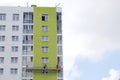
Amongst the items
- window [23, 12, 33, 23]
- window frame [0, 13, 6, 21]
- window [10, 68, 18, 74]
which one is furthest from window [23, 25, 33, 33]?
window [10, 68, 18, 74]

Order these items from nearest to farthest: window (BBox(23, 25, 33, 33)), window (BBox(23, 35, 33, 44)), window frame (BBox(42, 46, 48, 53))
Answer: window frame (BBox(42, 46, 48, 53))
window (BBox(23, 35, 33, 44))
window (BBox(23, 25, 33, 33))

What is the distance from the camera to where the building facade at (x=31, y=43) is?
145m

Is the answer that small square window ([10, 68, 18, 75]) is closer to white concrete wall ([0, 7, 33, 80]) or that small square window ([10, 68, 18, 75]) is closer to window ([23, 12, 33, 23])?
white concrete wall ([0, 7, 33, 80])

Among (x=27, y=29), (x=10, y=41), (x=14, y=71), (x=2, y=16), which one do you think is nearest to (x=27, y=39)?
(x=27, y=29)

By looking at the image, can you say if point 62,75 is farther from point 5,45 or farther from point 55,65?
point 5,45

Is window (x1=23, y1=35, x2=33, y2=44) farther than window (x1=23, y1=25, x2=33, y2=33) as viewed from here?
No

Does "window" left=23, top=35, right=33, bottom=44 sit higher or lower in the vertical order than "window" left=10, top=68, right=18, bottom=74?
higher

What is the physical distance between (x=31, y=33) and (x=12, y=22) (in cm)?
460

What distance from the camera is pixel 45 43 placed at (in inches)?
5768

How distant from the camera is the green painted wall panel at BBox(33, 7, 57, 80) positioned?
14500 centimetres

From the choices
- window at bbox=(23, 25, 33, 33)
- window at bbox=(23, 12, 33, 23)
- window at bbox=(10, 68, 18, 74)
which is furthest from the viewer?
window at bbox=(23, 12, 33, 23)

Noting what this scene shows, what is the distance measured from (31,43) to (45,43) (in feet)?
9.96

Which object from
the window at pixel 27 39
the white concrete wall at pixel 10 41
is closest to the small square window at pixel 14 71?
the white concrete wall at pixel 10 41

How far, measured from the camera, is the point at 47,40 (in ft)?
481
